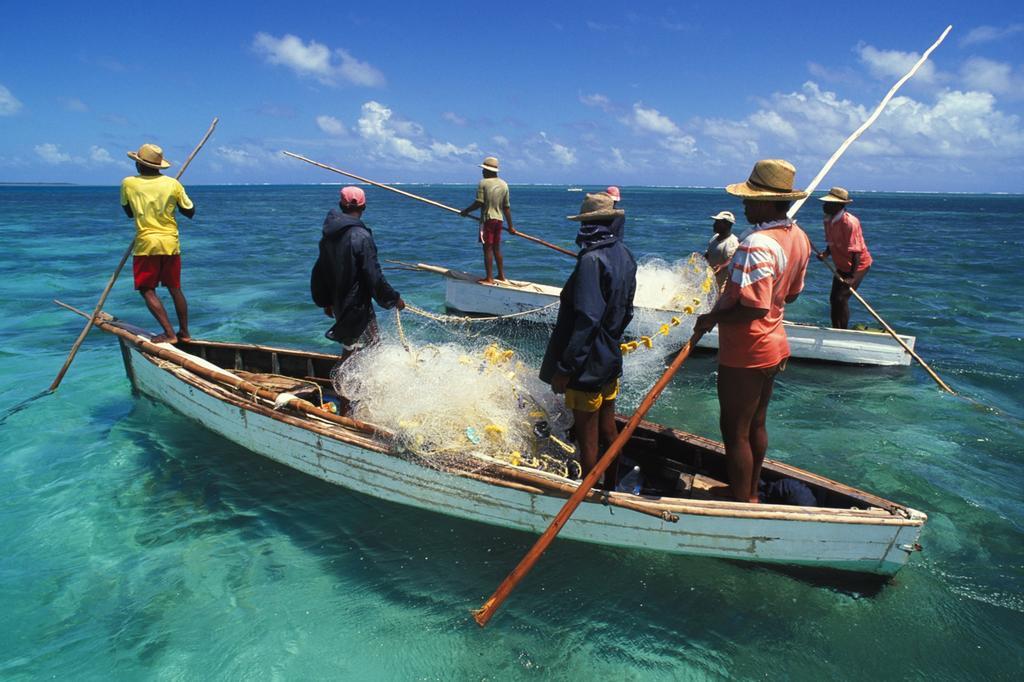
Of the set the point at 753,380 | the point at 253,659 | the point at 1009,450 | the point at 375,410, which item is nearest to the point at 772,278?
the point at 753,380

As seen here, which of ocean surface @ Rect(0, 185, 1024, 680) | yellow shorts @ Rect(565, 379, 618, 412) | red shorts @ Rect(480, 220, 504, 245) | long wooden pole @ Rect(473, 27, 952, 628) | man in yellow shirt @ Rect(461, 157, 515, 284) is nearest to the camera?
long wooden pole @ Rect(473, 27, 952, 628)

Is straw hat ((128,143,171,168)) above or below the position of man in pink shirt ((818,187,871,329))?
A: above

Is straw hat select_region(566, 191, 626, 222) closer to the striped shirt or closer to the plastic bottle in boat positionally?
the striped shirt

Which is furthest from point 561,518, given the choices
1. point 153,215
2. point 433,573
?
point 153,215

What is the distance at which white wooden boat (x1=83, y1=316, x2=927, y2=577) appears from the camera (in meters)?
4.21

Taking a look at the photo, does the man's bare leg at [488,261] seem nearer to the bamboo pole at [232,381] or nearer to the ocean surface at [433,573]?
the ocean surface at [433,573]

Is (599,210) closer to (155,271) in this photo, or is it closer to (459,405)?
(459,405)

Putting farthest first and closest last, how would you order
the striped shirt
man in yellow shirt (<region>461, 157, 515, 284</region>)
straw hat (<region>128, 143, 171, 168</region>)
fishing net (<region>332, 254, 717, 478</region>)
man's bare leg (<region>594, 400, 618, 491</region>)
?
man in yellow shirt (<region>461, 157, 515, 284</region>) → straw hat (<region>128, 143, 171, 168</region>) → fishing net (<region>332, 254, 717, 478</region>) → man's bare leg (<region>594, 400, 618, 491</region>) → the striped shirt

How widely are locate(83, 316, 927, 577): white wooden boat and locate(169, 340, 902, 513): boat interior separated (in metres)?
0.01

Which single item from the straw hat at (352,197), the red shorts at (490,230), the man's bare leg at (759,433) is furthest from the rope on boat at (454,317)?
the man's bare leg at (759,433)

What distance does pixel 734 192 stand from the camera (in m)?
4.04

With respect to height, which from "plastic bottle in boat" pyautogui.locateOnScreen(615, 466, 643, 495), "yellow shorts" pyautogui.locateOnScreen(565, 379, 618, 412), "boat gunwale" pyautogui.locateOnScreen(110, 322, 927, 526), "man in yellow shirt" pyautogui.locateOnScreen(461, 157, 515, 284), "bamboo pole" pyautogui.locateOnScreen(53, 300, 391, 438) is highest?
"man in yellow shirt" pyautogui.locateOnScreen(461, 157, 515, 284)

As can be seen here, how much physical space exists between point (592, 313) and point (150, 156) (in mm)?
5491

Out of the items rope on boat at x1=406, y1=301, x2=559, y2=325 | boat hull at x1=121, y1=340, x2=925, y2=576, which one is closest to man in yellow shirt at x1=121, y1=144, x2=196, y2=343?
boat hull at x1=121, y1=340, x2=925, y2=576
